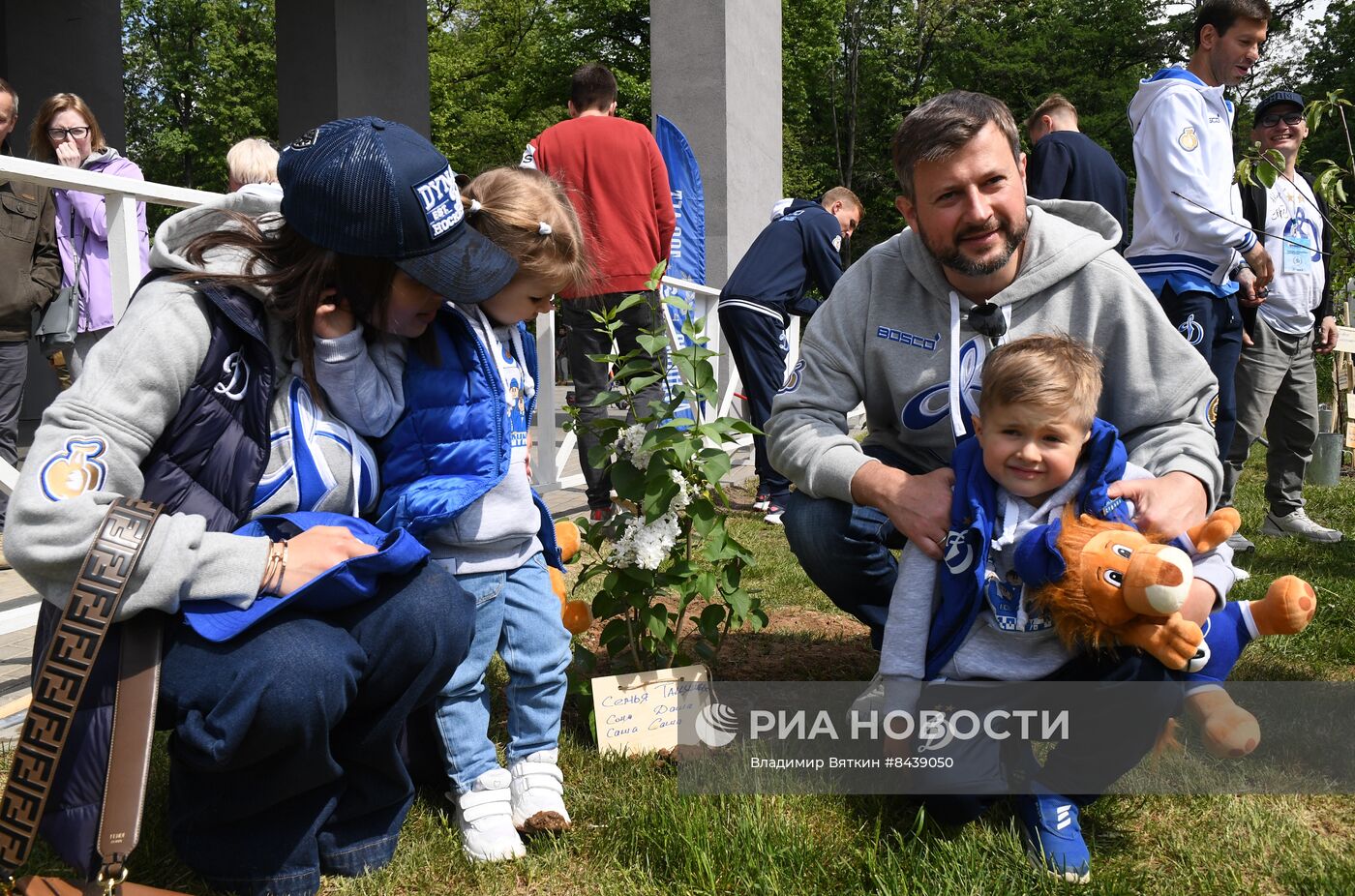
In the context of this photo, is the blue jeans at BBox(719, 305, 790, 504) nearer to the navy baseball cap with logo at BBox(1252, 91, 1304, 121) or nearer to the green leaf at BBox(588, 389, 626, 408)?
→ the navy baseball cap with logo at BBox(1252, 91, 1304, 121)

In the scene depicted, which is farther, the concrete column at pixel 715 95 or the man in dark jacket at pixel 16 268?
the concrete column at pixel 715 95

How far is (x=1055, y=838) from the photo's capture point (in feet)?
6.79

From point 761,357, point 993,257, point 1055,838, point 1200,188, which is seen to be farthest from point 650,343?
point 761,357

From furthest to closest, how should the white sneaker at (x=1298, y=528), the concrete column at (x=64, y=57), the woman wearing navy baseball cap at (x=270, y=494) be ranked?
the concrete column at (x=64, y=57) → the white sneaker at (x=1298, y=528) → the woman wearing navy baseball cap at (x=270, y=494)

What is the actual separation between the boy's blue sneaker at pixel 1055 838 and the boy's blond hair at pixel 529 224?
1.43 meters

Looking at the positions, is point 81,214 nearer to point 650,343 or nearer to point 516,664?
point 650,343

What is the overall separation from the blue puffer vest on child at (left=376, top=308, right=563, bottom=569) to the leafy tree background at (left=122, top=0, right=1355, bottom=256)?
25.5 m

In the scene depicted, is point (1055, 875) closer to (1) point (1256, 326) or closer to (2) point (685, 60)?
(1) point (1256, 326)

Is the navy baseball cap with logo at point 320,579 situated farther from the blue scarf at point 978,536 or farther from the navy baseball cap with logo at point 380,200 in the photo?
the blue scarf at point 978,536

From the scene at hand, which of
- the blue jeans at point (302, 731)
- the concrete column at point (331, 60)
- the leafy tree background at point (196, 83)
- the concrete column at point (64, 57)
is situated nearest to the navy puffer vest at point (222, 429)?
the blue jeans at point (302, 731)

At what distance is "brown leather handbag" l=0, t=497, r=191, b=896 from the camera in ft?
5.27

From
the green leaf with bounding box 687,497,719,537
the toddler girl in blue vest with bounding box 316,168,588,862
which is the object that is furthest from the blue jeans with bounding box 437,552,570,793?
the green leaf with bounding box 687,497,719,537

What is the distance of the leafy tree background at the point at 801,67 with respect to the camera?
27859mm

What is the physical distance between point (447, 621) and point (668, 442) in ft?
2.78
